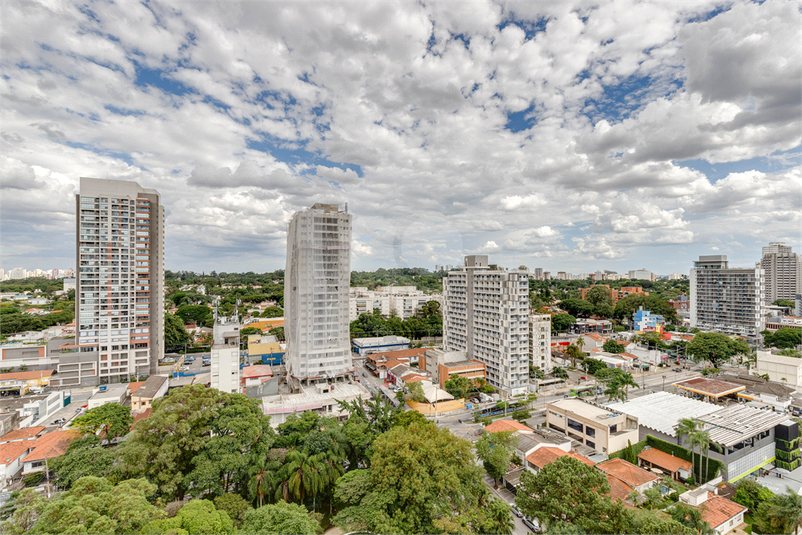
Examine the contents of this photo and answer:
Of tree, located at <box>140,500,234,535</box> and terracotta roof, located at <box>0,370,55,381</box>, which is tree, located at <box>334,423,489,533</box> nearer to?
tree, located at <box>140,500,234,535</box>

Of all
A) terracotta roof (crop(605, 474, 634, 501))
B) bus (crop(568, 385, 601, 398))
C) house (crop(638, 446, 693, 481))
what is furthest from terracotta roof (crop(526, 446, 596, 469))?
bus (crop(568, 385, 601, 398))

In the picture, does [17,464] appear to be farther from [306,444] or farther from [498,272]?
[498,272]

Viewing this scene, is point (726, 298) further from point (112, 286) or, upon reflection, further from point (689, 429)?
point (112, 286)

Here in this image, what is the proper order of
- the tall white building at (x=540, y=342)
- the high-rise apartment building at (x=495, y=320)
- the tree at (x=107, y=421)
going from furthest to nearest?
the tall white building at (x=540, y=342) → the high-rise apartment building at (x=495, y=320) → the tree at (x=107, y=421)

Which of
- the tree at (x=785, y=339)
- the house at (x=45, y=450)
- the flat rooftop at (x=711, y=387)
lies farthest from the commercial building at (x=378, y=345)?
the tree at (x=785, y=339)

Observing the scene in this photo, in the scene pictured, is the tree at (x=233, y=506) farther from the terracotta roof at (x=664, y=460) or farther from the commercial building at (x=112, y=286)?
the commercial building at (x=112, y=286)

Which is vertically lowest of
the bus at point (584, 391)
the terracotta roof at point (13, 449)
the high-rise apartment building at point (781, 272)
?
the bus at point (584, 391)

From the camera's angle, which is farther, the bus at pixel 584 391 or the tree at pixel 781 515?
the bus at pixel 584 391
